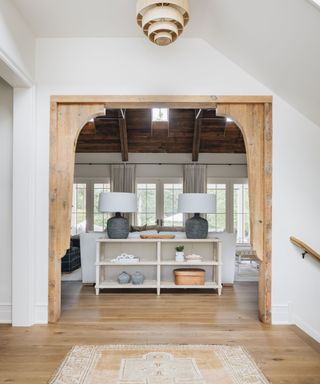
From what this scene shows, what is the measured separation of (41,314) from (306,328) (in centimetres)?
258

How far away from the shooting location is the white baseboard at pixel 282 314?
351 cm

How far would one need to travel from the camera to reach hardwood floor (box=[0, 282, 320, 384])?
2.56 meters

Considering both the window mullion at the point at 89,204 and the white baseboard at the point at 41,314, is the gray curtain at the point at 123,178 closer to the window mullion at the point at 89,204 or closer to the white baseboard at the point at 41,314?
the window mullion at the point at 89,204

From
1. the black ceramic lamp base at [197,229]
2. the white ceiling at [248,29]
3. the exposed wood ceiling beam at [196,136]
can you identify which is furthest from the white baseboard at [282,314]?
the exposed wood ceiling beam at [196,136]

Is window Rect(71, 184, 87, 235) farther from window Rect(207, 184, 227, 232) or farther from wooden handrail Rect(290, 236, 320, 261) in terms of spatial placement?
wooden handrail Rect(290, 236, 320, 261)

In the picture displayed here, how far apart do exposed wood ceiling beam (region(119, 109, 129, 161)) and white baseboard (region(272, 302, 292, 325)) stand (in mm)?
6451

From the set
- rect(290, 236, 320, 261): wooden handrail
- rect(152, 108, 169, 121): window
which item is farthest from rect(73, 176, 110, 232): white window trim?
rect(290, 236, 320, 261): wooden handrail

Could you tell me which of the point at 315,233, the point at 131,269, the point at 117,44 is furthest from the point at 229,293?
the point at 117,44

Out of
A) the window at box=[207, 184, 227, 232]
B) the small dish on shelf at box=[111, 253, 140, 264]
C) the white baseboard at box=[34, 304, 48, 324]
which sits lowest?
the white baseboard at box=[34, 304, 48, 324]

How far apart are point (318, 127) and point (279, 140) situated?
39 centimetres

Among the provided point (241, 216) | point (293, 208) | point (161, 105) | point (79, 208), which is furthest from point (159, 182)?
point (293, 208)

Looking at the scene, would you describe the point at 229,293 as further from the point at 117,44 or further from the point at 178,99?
the point at 117,44

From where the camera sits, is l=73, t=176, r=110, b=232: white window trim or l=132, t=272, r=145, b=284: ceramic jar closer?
l=132, t=272, r=145, b=284: ceramic jar

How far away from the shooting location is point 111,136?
33.0 ft
